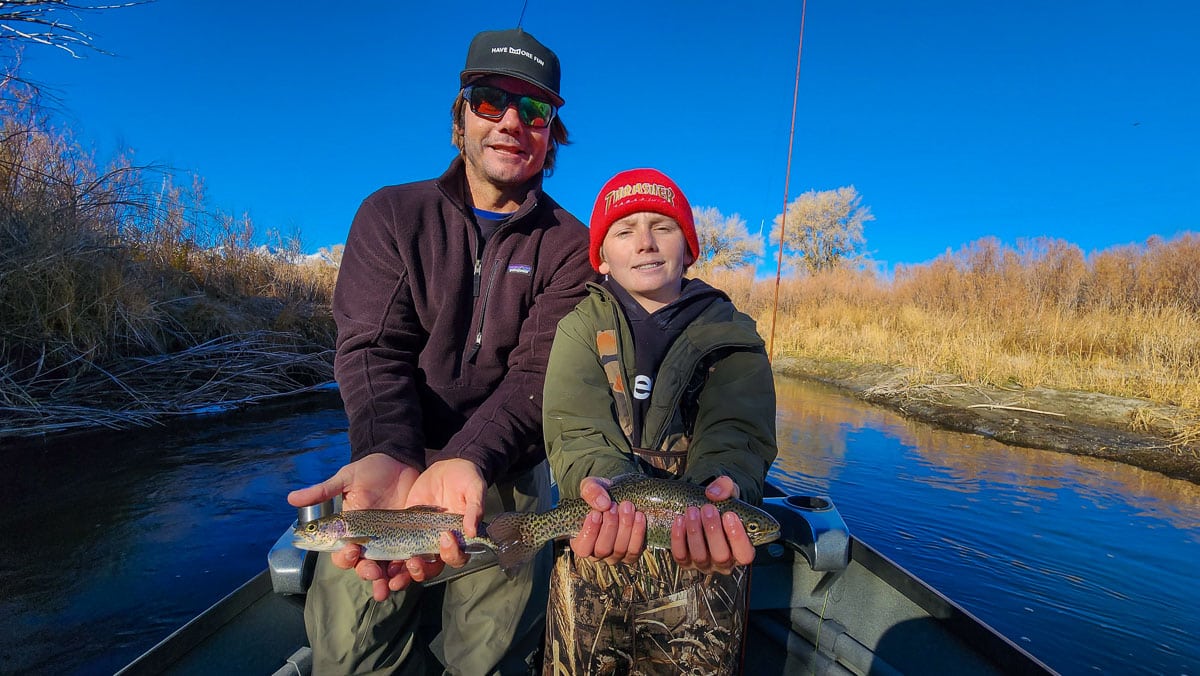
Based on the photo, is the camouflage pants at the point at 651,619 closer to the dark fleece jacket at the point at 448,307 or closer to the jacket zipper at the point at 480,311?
the dark fleece jacket at the point at 448,307

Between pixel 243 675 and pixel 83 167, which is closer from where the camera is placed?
pixel 243 675

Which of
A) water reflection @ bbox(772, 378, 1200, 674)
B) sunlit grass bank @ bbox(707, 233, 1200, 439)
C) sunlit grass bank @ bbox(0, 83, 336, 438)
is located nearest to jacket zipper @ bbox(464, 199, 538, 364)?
water reflection @ bbox(772, 378, 1200, 674)

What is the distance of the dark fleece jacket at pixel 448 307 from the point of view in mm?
2791

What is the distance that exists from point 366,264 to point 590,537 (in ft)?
6.06

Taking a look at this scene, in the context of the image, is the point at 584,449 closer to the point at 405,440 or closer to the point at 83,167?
the point at 405,440

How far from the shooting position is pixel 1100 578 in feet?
17.2

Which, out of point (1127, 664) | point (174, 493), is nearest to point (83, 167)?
point (174, 493)

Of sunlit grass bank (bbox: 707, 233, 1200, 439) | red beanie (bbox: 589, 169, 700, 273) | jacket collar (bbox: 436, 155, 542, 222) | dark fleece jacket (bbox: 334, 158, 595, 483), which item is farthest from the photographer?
sunlit grass bank (bbox: 707, 233, 1200, 439)

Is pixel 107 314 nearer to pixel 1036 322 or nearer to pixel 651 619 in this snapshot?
pixel 651 619

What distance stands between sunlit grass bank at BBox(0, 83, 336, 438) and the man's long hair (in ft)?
25.1

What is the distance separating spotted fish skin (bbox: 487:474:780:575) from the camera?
75.2 inches

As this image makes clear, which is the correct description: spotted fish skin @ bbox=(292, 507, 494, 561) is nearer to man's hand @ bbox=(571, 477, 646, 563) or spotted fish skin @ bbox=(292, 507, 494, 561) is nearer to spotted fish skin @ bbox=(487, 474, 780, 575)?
spotted fish skin @ bbox=(487, 474, 780, 575)

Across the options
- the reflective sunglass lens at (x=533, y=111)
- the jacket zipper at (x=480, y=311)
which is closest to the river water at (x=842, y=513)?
the jacket zipper at (x=480, y=311)

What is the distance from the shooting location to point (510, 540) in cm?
213
